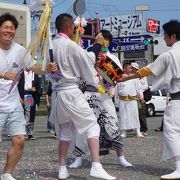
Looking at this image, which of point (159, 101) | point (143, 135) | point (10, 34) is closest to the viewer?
point (10, 34)

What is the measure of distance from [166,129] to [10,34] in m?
2.25

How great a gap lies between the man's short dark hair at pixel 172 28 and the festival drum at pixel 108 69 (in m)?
0.89

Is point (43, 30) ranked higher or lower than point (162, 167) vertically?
higher

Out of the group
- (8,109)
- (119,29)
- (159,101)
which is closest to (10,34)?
(8,109)

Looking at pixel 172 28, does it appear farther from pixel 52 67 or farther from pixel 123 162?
pixel 123 162

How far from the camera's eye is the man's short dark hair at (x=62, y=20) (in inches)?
226

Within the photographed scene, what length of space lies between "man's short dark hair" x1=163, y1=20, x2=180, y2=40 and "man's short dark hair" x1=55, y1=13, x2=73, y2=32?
127 cm

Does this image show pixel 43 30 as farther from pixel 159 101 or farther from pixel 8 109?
pixel 159 101

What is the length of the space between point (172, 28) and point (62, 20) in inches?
56.7

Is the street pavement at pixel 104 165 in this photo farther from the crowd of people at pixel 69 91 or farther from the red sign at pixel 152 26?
the red sign at pixel 152 26

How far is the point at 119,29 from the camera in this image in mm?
43375

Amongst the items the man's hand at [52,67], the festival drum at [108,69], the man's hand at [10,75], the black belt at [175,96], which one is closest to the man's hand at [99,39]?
the festival drum at [108,69]

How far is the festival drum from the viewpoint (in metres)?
6.43

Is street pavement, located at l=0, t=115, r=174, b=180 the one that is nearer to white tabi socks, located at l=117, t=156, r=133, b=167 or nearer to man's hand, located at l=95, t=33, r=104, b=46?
white tabi socks, located at l=117, t=156, r=133, b=167
